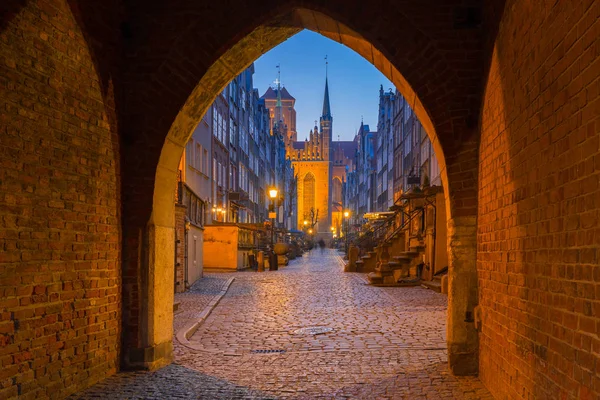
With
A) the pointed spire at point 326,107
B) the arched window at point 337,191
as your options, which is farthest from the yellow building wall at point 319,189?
the arched window at point 337,191

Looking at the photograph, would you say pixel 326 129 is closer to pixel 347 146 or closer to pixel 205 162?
pixel 347 146

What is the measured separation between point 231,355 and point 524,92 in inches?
215

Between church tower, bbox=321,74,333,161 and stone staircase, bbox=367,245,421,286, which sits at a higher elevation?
church tower, bbox=321,74,333,161

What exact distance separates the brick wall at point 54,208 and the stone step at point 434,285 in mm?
12785

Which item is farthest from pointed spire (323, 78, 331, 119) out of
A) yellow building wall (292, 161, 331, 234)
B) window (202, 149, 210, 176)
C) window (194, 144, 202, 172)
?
window (194, 144, 202, 172)

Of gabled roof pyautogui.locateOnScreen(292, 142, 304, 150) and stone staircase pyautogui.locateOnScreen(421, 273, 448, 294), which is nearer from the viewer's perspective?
stone staircase pyautogui.locateOnScreen(421, 273, 448, 294)

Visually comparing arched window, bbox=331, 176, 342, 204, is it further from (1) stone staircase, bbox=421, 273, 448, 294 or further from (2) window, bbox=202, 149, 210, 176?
(1) stone staircase, bbox=421, 273, 448, 294

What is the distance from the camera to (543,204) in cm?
436

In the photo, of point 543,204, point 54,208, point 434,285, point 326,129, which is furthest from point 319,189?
Result: point 543,204

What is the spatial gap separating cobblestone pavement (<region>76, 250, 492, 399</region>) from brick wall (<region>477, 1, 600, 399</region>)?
1235mm

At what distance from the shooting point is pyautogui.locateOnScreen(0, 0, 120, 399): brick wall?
5.22m

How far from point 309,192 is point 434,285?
99130 millimetres

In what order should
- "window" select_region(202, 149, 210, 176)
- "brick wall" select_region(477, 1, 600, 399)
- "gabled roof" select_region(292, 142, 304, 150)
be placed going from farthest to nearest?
"gabled roof" select_region(292, 142, 304, 150)
"window" select_region(202, 149, 210, 176)
"brick wall" select_region(477, 1, 600, 399)

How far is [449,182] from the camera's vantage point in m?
7.00
